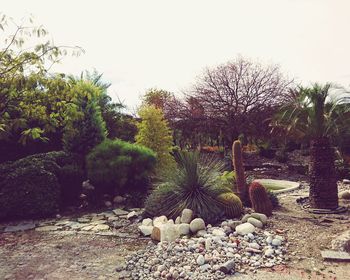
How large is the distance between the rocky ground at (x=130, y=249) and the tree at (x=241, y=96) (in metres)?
11.7

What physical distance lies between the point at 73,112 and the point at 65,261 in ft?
7.78

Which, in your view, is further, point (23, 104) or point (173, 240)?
point (173, 240)

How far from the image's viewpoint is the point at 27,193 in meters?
7.66

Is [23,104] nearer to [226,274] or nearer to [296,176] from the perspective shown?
[226,274]

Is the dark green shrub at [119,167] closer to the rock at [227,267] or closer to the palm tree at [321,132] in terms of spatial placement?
the palm tree at [321,132]

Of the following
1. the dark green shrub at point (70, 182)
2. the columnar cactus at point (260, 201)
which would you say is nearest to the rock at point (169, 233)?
the columnar cactus at point (260, 201)

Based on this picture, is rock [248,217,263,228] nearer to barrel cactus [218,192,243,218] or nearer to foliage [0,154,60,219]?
barrel cactus [218,192,243,218]

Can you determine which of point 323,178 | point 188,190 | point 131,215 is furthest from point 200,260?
point 323,178

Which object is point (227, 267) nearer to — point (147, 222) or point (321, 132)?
point (147, 222)

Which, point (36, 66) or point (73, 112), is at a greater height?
point (36, 66)

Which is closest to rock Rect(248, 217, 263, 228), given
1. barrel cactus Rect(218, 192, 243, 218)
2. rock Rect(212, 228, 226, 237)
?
rock Rect(212, 228, 226, 237)

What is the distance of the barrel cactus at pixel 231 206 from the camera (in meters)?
6.64

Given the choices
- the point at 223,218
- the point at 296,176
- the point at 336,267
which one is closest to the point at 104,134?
the point at 223,218

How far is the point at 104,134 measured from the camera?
10.1m
